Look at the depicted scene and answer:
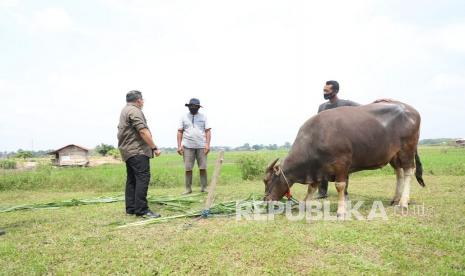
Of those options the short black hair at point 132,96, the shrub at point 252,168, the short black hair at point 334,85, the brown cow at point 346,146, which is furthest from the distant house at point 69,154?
the brown cow at point 346,146

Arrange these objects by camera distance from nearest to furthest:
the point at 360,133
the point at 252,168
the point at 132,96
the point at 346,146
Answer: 1. the point at 346,146
2. the point at 360,133
3. the point at 132,96
4. the point at 252,168

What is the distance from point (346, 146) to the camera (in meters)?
5.68

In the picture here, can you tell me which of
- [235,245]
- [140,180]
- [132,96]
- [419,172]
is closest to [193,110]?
[132,96]

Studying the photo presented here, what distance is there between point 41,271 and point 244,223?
2.67 meters

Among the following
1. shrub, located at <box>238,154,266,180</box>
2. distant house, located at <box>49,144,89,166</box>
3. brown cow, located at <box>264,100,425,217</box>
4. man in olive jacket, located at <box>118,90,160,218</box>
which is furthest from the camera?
distant house, located at <box>49,144,89,166</box>

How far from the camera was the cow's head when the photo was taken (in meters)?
6.00

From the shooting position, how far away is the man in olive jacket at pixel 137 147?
19.2ft

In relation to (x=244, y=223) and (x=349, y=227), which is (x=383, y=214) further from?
(x=244, y=223)

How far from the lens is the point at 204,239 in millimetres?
4477

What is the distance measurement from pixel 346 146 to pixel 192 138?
381 centimetres

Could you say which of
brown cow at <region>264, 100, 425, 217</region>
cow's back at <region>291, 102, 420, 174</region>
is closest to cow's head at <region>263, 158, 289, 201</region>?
brown cow at <region>264, 100, 425, 217</region>

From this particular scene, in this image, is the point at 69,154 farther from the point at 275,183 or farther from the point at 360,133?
the point at 360,133

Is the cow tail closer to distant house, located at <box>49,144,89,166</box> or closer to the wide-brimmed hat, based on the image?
the wide-brimmed hat

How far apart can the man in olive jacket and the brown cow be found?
6.65ft
